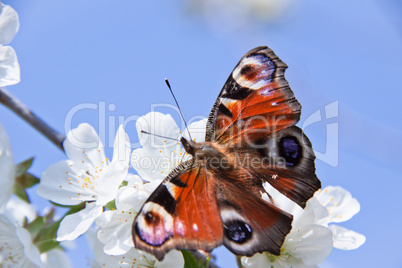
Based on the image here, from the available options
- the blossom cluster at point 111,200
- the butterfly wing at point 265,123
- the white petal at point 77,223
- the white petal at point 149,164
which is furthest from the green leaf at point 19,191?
the butterfly wing at point 265,123

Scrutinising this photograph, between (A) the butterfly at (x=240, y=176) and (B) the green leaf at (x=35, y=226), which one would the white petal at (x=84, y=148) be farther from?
(A) the butterfly at (x=240, y=176)

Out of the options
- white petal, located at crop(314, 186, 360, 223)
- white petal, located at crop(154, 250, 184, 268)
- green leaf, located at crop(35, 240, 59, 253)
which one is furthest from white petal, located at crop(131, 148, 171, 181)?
white petal, located at crop(314, 186, 360, 223)

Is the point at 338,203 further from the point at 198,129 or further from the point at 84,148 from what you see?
the point at 84,148

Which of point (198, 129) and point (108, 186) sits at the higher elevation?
point (198, 129)

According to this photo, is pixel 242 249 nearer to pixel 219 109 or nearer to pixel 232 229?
pixel 232 229

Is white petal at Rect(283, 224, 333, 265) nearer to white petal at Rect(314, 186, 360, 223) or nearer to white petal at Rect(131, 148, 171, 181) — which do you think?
white petal at Rect(314, 186, 360, 223)

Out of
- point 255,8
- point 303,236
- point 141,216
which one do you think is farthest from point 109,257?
point 255,8

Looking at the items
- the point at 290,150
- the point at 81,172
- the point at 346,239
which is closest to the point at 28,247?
the point at 81,172
